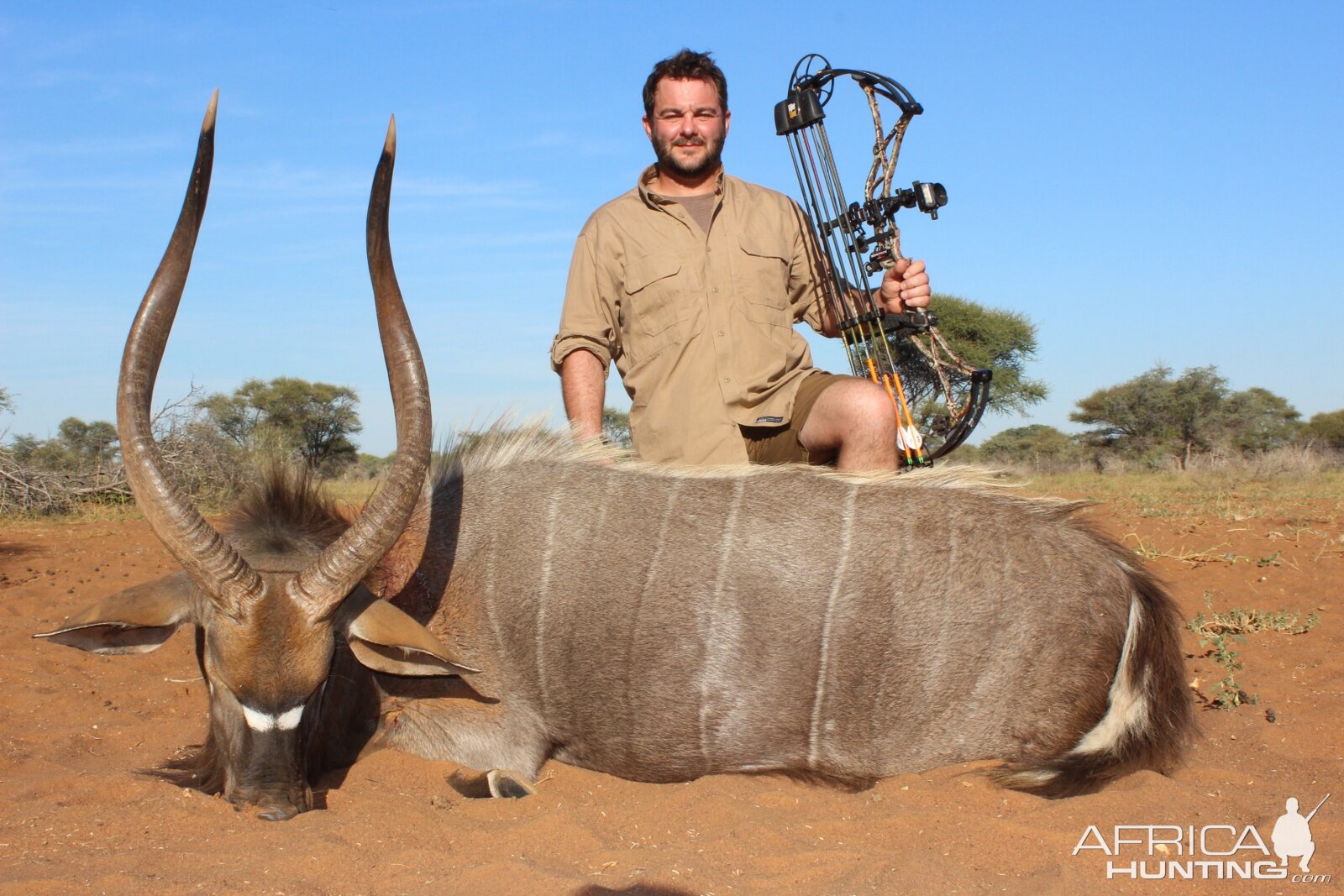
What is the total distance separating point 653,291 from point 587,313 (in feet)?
1.13

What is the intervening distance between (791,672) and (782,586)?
29 centimetres

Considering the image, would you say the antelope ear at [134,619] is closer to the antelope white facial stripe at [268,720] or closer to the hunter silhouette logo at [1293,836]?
the antelope white facial stripe at [268,720]

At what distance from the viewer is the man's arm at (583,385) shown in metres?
4.93

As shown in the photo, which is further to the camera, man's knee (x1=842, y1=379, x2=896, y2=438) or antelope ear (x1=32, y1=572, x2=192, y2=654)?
man's knee (x1=842, y1=379, x2=896, y2=438)

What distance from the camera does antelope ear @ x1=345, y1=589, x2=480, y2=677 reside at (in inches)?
138

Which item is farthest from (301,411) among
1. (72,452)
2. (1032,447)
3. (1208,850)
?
(1208,850)

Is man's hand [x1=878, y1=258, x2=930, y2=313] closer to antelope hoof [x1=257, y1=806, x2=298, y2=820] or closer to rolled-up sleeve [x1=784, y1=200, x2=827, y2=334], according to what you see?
rolled-up sleeve [x1=784, y1=200, x2=827, y2=334]

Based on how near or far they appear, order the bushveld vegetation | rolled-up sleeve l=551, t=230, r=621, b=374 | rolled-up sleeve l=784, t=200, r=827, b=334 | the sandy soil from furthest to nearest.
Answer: the bushveld vegetation < rolled-up sleeve l=784, t=200, r=827, b=334 < rolled-up sleeve l=551, t=230, r=621, b=374 < the sandy soil

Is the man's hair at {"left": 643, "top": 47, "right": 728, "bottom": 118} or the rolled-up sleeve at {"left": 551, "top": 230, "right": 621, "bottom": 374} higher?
the man's hair at {"left": 643, "top": 47, "right": 728, "bottom": 118}

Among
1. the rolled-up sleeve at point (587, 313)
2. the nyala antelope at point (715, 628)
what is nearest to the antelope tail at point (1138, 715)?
the nyala antelope at point (715, 628)

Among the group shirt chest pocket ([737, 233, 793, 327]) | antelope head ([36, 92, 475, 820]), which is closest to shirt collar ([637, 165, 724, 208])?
shirt chest pocket ([737, 233, 793, 327])

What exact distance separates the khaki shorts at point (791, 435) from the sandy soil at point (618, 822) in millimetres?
1569

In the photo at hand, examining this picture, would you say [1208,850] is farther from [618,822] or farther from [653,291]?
[653,291]

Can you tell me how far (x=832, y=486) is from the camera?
4023 millimetres
